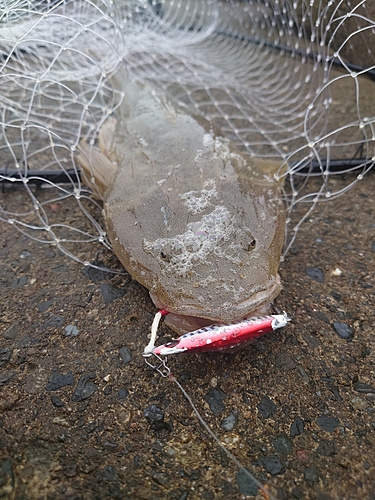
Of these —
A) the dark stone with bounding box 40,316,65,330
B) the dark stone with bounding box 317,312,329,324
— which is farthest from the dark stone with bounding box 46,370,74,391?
the dark stone with bounding box 317,312,329,324

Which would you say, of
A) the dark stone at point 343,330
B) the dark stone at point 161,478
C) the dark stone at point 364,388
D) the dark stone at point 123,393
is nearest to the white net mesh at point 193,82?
the dark stone at point 343,330

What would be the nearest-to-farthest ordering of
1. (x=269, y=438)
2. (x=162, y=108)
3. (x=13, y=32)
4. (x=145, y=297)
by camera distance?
(x=269, y=438) < (x=145, y=297) < (x=13, y=32) < (x=162, y=108)

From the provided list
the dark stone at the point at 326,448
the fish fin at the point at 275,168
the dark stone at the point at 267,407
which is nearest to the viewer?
the dark stone at the point at 326,448

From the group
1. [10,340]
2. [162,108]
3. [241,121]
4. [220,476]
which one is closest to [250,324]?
[220,476]

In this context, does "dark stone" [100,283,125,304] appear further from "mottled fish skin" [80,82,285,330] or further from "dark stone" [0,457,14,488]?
"dark stone" [0,457,14,488]

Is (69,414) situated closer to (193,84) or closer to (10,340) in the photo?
(10,340)

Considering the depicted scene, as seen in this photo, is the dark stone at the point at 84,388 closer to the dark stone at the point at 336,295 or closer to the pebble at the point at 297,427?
the pebble at the point at 297,427
